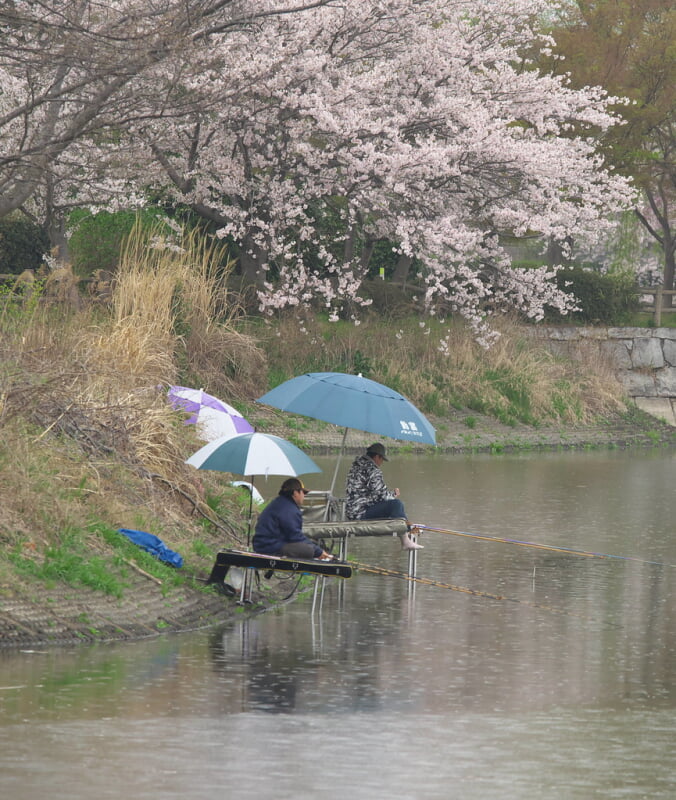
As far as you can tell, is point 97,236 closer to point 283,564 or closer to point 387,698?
point 283,564

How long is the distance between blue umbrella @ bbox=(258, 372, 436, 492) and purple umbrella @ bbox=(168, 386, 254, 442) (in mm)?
1826

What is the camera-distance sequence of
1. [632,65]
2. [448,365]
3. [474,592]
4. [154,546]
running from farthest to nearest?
1. [632,65]
2. [448,365]
3. [474,592]
4. [154,546]

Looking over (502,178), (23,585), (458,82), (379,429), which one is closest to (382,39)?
(458,82)

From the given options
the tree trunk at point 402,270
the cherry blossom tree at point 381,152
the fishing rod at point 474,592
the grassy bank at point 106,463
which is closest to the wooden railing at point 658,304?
the cherry blossom tree at point 381,152

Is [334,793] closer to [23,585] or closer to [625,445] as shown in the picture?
[23,585]

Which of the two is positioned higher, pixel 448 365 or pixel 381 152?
pixel 381 152

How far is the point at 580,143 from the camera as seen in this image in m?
36.6

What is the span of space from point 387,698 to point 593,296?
33609 millimetres

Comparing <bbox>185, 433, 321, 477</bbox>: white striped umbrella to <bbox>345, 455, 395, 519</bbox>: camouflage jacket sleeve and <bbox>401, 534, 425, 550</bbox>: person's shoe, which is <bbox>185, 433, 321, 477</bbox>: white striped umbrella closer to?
<bbox>345, 455, 395, 519</bbox>: camouflage jacket sleeve

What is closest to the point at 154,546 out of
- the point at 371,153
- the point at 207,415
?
the point at 207,415

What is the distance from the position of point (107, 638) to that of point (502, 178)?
25790 mm

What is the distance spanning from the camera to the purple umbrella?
52.4 feet

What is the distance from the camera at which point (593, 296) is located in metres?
41.3

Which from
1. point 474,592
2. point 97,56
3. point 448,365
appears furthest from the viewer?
point 448,365
